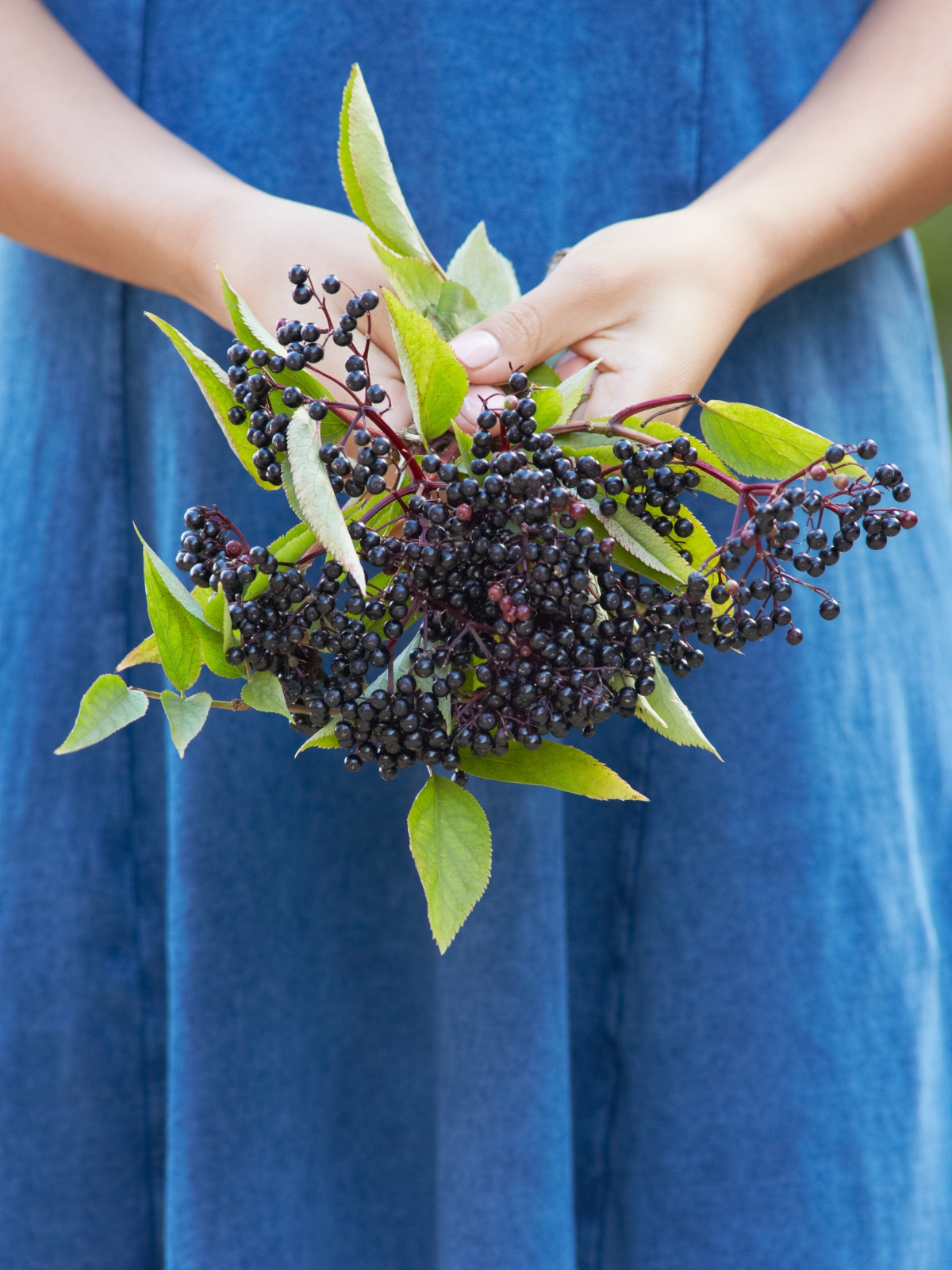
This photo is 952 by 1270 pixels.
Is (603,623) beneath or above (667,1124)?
above

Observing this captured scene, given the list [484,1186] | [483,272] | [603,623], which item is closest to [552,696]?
[603,623]

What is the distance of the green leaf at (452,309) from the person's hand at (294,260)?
32mm

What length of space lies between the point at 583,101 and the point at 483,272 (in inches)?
8.0

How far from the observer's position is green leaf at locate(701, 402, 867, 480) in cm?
46

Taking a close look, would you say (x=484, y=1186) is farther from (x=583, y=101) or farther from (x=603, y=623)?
(x=583, y=101)

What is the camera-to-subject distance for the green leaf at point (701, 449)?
46 centimetres

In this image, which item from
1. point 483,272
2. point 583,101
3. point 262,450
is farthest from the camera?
point 583,101

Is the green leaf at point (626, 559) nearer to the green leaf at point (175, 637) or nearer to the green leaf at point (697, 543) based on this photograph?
the green leaf at point (697, 543)

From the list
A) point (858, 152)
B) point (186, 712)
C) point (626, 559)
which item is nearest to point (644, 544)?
point (626, 559)

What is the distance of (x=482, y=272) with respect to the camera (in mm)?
604

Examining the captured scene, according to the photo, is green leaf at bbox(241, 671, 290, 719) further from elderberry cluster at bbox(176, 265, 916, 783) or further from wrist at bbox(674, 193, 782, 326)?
wrist at bbox(674, 193, 782, 326)

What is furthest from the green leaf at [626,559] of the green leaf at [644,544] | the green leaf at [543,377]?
the green leaf at [543,377]

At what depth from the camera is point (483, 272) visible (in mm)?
604

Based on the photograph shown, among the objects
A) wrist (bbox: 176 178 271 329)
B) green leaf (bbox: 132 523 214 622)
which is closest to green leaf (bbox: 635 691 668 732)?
green leaf (bbox: 132 523 214 622)
